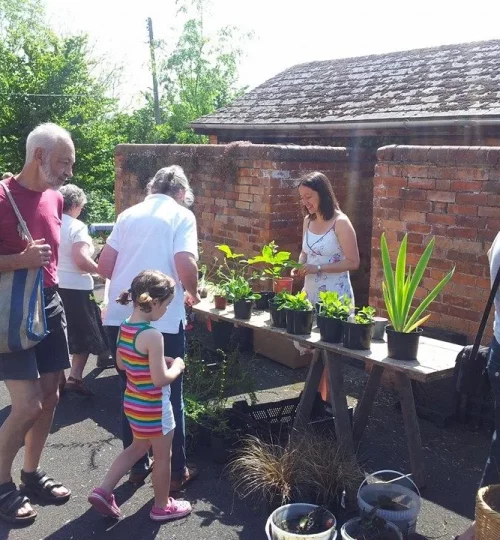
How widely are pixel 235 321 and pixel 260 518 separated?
1.30 metres

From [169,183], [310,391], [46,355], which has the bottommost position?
[310,391]

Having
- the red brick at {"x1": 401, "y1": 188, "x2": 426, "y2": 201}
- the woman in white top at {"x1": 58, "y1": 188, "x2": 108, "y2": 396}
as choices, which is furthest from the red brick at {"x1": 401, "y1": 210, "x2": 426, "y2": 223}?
the woman in white top at {"x1": 58, "y1": 188, "x2": 108, "y2": 396}

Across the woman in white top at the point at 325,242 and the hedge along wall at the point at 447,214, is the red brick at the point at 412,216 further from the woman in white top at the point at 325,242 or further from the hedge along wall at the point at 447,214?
the woman in white top at the point at 325,242

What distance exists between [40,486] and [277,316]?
67.7 inches

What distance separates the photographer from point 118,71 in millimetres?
30891

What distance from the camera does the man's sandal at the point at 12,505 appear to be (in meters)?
3.46

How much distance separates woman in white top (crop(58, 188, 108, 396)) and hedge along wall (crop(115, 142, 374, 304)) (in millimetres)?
1997

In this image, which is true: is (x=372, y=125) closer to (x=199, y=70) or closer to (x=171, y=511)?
(x=171, y=511)

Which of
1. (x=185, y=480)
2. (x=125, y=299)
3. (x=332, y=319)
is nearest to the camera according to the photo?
→ (x=125, y=299)

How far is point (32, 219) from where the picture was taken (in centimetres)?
340

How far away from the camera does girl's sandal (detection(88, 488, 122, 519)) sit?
3.40 m

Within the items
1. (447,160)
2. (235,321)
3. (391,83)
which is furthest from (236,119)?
(235,321)

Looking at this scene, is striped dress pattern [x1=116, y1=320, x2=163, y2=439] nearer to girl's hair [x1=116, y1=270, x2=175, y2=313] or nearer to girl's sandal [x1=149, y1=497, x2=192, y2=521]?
girl's hair [x1=116, y1=270, x2=175, y2=313]


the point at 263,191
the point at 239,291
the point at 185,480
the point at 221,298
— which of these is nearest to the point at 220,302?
the point at 221,298
